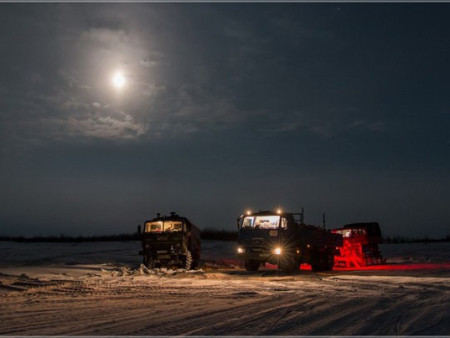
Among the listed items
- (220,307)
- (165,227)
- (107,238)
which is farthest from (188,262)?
(107,238)

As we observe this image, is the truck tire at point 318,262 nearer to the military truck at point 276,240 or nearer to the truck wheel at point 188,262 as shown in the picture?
the military truck at point 276,240

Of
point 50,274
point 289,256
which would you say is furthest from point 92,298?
point 289,256

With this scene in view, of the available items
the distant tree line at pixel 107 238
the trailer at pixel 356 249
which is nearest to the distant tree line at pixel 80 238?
the distant tree line at pixel 107 238

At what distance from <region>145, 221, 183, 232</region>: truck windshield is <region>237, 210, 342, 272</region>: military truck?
312 cm

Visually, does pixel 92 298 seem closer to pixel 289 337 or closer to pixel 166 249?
pixel 289 337

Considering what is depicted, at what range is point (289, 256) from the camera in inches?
884

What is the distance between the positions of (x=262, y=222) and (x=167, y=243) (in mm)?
4608

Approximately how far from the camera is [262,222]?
23.3 metres

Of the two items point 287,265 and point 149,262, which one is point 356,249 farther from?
point 149,262

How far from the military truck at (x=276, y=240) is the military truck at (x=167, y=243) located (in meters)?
2.78

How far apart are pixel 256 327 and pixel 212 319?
3.46 ft

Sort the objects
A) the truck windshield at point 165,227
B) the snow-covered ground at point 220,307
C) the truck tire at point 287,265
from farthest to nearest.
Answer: the truck windshield at point 165,227 → the truck tire at point 287,265 → the snow-covered ground at point 220,307

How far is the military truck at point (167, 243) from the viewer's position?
2450cm

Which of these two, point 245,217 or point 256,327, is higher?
point 245,217
